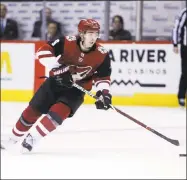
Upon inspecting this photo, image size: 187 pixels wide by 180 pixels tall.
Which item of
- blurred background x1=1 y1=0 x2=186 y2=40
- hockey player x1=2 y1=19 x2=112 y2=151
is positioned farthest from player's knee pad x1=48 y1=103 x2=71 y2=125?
blurred background x1=1 y1=0 x2=186 y2=40

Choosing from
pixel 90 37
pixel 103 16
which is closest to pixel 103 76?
pixel 90 37

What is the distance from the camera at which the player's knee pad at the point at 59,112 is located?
2.99 m

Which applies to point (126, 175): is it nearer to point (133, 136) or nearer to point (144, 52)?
point (133, 136)

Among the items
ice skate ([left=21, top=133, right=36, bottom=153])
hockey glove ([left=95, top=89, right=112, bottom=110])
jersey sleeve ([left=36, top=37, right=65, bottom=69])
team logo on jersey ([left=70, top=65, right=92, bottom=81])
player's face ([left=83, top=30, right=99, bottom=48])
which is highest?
player's face ([left=83, top=30, right=99, bottom=48])

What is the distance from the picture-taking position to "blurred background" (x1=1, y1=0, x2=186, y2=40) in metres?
8.60

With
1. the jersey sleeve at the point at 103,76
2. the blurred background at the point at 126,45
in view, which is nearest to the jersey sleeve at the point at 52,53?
the jersey sleeve at the point at 103,76

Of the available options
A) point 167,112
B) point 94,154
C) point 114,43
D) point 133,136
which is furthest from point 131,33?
point 94,154

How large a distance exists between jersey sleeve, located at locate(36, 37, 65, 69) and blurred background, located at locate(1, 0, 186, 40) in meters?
5.49

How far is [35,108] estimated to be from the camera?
3.07 m

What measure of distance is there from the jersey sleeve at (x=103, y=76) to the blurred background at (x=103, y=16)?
17.7 ft

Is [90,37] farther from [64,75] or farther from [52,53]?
[52,53]

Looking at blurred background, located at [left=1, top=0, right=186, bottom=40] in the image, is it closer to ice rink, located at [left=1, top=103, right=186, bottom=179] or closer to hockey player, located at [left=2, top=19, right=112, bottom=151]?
ice rink, located at [left=1, top=103, right=186, bottom=179]

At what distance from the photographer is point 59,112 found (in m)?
3.01

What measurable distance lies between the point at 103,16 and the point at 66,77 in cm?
666
